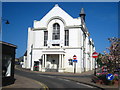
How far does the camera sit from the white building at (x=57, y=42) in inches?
1638

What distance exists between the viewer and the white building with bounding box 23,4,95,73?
136 feet

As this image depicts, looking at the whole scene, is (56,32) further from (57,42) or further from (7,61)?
(7,61)

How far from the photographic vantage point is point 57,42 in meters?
43.5

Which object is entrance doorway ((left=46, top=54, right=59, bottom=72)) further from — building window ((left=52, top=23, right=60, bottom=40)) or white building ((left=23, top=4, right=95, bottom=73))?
building window ((left=52, top=23, right=60, bottom=40))

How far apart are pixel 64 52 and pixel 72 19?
26.0 feet

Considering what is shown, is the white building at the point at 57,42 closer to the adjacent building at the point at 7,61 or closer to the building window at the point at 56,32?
the building window at the point at 56,32

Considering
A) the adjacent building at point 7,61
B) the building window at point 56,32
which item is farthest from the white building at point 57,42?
the adjacent building at point 7,61

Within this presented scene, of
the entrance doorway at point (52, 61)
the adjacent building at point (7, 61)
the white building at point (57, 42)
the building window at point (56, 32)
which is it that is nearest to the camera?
the adjacent building at point (7, 61)

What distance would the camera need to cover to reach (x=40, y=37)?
44.9m

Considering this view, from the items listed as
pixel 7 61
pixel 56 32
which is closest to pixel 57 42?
pixel 56 32

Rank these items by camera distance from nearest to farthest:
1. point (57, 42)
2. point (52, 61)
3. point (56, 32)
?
point (52, 61), point (57, 42), point (56, 32)

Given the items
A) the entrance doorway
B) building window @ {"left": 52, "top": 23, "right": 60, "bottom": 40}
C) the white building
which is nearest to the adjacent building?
the white building

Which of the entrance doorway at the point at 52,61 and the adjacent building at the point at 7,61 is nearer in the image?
the adjacent building at the point at 7,61

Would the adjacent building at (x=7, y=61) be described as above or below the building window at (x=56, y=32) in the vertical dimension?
below
